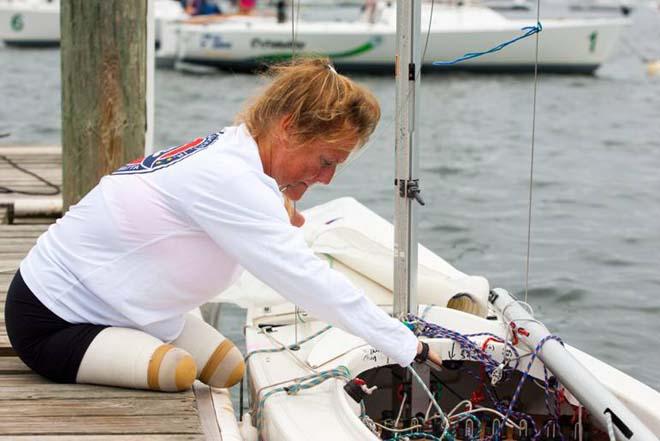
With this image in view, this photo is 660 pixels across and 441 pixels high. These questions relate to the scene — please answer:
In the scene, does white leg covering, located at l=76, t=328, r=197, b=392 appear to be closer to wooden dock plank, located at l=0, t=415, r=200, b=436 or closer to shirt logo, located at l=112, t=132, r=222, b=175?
wooden dock plank, located at l=0, t=415, r=200, b=436

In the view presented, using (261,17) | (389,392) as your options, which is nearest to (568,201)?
(389,392)

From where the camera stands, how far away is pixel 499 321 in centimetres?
392

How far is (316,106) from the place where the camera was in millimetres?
2660

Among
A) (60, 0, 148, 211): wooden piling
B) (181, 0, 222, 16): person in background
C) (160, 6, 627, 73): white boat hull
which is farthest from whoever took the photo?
(181, 0, 222, 16): person in background

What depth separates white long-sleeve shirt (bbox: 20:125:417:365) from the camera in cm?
265

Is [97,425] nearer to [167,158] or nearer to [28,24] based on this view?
[167,158]

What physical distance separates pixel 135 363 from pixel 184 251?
0.35m

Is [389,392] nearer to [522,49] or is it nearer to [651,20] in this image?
[522,49]

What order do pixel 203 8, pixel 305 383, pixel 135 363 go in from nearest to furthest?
pixel 135 363, pixel 305 383, pixel 203 8

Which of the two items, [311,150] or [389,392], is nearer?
[311,150]

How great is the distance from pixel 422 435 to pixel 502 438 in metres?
0.27

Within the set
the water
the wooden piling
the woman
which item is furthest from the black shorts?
the wooden piling

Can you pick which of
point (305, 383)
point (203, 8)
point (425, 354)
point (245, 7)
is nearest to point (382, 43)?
point (245, 7)

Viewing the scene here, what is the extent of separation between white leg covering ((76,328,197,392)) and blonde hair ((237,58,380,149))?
0.61 meters
